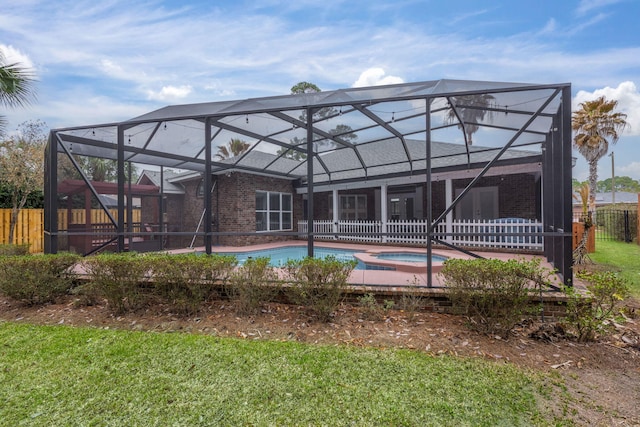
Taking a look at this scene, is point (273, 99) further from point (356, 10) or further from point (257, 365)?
Result: point (356, 10)

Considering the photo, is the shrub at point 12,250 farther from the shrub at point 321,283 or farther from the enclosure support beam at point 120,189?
the shrub at point 321,283

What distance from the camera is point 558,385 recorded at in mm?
Answer: 2754

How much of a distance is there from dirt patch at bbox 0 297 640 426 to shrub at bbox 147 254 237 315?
236 millimetres

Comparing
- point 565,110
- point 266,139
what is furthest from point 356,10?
point 565,110

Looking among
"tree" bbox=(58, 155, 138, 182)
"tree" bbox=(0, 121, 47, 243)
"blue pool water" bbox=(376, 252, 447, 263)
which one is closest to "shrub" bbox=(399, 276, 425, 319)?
"blue pool water" bbox=(376, 252, 447, 263)

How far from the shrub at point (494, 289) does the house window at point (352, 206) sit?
1283 cm

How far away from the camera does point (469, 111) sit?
20.9ft

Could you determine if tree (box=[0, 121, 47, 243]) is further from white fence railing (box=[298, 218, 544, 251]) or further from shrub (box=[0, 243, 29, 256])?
white fence railing (box=[298, 218, 544, 251])

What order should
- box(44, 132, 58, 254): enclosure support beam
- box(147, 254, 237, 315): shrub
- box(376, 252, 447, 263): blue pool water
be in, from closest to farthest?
box(147, 254, 237, 315): shrub, box(44, 132, 58, 254): enclosure support beam, box(376, 252, 447, 263): blue pool water

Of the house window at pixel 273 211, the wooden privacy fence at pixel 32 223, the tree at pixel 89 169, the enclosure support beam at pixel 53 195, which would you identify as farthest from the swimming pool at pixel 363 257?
the wooden privacy fence at pixel 32 223

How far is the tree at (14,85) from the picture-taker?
6.74 m

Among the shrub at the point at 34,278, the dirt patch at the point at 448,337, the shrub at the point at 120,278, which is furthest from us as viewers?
the shrub at the point at 34,278

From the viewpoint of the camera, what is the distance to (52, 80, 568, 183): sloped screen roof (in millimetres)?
5062

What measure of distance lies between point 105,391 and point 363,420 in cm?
218
